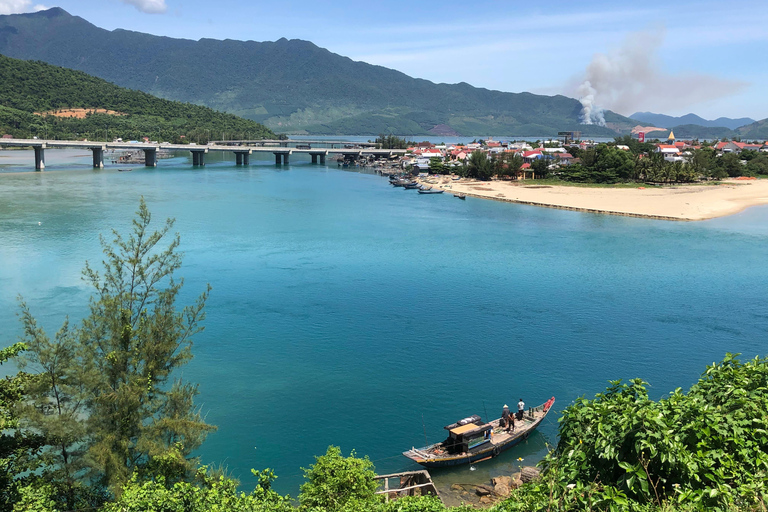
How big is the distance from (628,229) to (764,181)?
31.7 meters

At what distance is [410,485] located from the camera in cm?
977

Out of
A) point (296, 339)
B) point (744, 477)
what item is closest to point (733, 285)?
point (296, 339)

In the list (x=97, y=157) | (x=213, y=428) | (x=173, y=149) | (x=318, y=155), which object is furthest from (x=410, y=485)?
(x=318, y=155)

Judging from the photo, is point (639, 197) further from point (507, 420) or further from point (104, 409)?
point (104, 409)

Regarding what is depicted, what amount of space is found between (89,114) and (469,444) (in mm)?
95138

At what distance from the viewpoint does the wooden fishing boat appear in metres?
10.5

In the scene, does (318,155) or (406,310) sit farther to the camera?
(318,155)

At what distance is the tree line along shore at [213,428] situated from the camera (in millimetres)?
5246

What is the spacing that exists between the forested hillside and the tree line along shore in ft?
250

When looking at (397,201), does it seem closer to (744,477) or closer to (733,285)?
(733,285)

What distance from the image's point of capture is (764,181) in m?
56.3

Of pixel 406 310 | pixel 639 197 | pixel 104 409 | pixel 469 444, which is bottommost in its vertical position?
pixel 469 444

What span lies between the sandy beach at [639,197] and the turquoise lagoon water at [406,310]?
9.75 feet

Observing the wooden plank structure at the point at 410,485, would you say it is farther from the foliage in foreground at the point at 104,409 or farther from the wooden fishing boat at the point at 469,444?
the foliage in foreground at the point at 104,409
